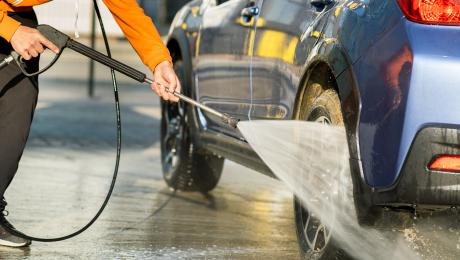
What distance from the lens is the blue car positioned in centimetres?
459

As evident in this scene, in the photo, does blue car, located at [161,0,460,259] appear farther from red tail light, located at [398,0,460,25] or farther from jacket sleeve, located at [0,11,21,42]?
jacket sleeve, located at [0,11,21,42]

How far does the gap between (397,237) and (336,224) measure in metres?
0.31

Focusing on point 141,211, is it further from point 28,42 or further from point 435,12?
point 435,12

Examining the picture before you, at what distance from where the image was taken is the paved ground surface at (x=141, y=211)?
6211 millimetres

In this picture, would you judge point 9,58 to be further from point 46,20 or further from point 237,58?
point 46,20

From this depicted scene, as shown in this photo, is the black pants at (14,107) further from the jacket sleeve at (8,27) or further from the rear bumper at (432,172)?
the rear bumper at (432,172)

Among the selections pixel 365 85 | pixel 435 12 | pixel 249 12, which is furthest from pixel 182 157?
pixel 435 12

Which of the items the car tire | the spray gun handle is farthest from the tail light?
the spray gun handle

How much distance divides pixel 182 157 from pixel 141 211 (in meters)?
0.75

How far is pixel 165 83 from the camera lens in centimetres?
560

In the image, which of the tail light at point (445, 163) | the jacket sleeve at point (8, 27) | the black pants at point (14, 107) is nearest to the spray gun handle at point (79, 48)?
the jacket sleeve at point (8, 27)

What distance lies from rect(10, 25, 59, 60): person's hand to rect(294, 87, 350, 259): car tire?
1189mm

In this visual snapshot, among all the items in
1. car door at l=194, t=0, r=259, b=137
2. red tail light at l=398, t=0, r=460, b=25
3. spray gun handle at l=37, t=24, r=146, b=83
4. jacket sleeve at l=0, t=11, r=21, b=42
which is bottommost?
car door at l=194, t=0, r=259, b=137

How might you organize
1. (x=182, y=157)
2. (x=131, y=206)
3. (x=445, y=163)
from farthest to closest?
(x=182, y=157), (x=131, y=206), (x=445, y=163)
